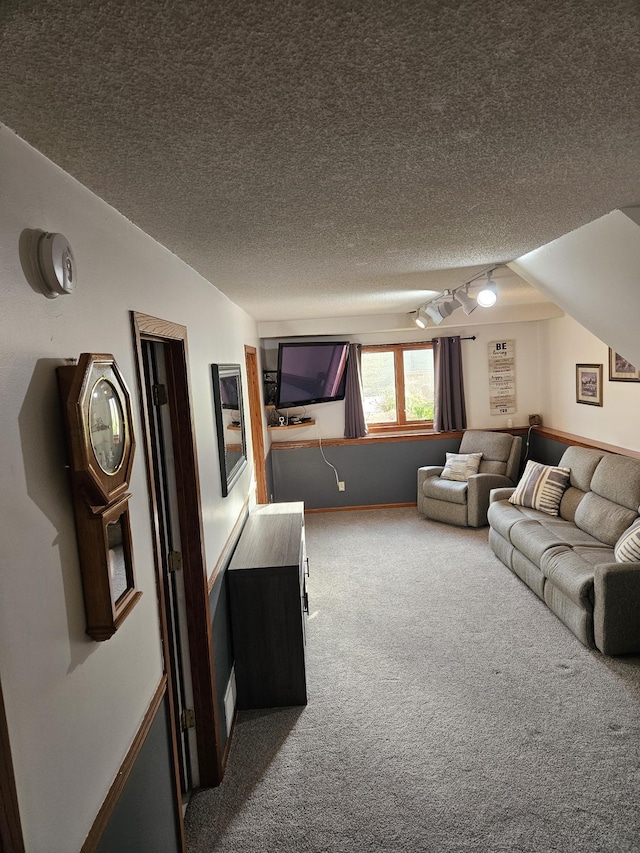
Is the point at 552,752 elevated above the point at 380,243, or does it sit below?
below

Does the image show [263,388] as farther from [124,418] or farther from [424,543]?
[124,418]

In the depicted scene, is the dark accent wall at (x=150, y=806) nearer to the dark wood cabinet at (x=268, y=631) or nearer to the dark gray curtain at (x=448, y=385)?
the dark wood cabinet at (x=268, y=631)

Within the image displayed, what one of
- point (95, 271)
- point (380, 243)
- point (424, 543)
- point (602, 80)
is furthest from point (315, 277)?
point (424, 543)

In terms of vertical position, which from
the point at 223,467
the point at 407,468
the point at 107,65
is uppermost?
the point at 107,65

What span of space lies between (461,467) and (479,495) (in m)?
0.48

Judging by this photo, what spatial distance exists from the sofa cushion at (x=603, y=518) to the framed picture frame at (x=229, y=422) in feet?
8.69

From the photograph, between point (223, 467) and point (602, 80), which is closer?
point (602, 80)

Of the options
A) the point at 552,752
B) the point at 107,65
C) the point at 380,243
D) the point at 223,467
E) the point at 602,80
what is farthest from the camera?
the point at 223,467

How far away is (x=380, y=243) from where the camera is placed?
7.72 ft

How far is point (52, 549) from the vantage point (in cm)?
111

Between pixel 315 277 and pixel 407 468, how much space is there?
13.3ft

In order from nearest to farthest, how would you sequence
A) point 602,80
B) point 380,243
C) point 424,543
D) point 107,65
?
1. point 107,65
2. point 602,80
3. point 380,243
4. point 424,543

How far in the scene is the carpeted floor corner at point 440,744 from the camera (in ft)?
7.27

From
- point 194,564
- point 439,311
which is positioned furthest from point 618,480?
point 194,564
